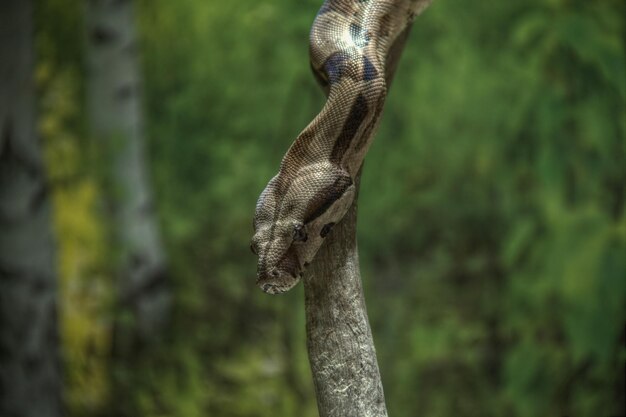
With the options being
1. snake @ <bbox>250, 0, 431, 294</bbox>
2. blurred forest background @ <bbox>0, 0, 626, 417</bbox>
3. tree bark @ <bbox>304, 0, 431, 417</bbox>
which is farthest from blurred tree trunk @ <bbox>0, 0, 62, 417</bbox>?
tree bark @ <bbox>304, 0, 431, 417</bbox>

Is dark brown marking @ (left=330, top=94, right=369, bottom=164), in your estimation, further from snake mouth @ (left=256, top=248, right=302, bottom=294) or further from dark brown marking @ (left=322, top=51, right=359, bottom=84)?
snake mouth @ (left=256, top=248, right=302, bottom=294)

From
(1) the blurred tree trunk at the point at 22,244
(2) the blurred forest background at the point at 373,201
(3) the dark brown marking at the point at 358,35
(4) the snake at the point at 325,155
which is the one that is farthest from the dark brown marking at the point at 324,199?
(2) the blurred forest background at the point at 373,201

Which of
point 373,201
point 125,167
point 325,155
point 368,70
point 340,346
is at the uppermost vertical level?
point 368,70

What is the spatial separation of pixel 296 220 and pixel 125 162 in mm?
2951

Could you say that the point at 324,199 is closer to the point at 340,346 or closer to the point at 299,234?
the point at 299,234

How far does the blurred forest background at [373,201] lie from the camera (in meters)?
3.81

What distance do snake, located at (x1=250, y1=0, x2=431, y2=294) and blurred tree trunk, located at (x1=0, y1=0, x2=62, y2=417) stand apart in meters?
1.81

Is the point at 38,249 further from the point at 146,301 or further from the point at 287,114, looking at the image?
the point at 287,114

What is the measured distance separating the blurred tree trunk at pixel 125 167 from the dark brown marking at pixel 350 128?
2826 mm

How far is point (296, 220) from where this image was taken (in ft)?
5.96

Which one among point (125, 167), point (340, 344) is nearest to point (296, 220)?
point (340, 344)

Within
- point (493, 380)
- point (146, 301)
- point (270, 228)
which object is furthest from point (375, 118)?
point (146, 301)

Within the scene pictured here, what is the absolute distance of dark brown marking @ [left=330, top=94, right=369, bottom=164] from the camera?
1908 mm

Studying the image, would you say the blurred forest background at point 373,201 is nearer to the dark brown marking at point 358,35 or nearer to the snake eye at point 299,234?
the dark brown marking at point 358,35
